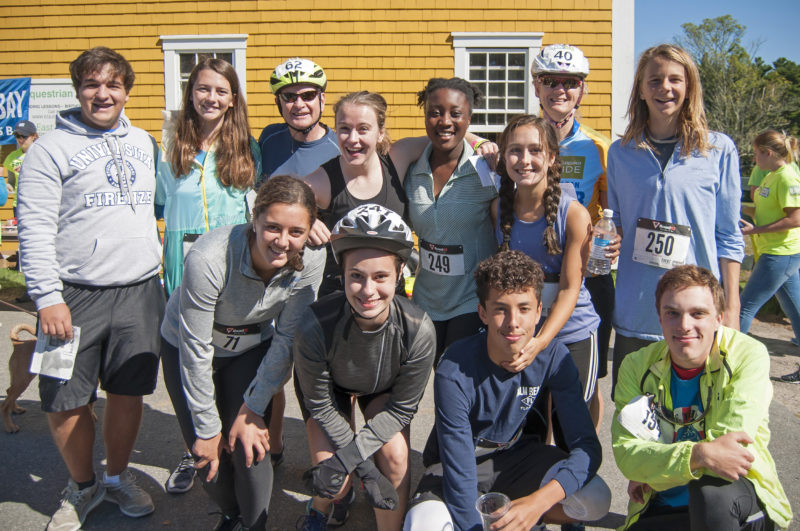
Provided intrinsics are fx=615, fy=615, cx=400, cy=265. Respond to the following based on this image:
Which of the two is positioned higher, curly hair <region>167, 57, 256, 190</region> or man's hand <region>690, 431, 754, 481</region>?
curly hair <region>167, 57, 256, 190</region>

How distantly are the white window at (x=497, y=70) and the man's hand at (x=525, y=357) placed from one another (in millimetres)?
7814

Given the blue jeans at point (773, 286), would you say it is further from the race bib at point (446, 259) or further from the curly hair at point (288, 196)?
the curly hair at point (288, 196)

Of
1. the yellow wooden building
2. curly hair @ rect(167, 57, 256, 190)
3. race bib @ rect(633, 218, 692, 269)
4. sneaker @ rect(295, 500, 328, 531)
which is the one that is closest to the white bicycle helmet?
curly hair @ rect(167, 57, 256, 190)

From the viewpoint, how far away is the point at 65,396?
117 inches

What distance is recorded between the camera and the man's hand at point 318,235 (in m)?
2.83

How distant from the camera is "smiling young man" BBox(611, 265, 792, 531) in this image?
225 cm

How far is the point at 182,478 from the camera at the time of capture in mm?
3504

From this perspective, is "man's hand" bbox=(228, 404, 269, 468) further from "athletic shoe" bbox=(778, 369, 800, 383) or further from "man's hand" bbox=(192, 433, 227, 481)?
"athletic shoe" bbox=(778, 369, 800, 383)

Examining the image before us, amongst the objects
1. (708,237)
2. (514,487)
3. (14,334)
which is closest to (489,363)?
(514,487)

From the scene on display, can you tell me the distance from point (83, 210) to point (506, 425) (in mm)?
2264

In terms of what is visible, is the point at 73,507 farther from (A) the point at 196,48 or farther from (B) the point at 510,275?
(A) the point at 196,48

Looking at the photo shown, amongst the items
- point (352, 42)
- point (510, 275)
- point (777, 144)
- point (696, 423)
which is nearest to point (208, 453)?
point (510, 275)

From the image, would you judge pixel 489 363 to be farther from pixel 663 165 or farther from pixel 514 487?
pixel 663 165

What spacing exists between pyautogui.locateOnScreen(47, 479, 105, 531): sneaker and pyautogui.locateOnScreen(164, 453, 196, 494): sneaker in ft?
1.26
